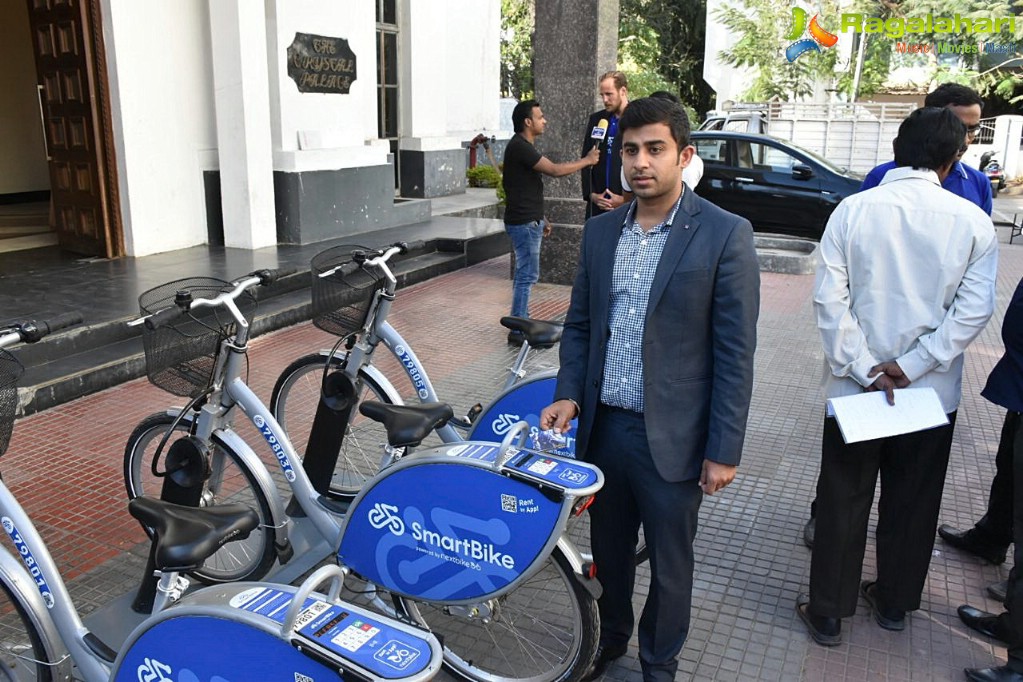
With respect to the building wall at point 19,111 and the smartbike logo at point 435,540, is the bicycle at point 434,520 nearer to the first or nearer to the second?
the smartbike logo at point 435,540

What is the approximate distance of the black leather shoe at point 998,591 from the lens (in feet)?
11.4

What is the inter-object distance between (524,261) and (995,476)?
397 cm

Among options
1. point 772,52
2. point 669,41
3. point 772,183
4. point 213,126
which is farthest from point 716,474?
point 669,41

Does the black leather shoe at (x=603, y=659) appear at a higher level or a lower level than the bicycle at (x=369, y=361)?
lower

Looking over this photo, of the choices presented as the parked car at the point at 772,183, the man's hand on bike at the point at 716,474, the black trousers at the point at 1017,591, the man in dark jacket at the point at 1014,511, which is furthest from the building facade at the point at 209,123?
the black trousers at the point at 1017,591

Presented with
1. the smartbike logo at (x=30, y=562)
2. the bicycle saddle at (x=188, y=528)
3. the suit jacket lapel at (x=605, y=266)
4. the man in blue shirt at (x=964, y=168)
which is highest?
the man in blue shirt at (x=964, y=168)

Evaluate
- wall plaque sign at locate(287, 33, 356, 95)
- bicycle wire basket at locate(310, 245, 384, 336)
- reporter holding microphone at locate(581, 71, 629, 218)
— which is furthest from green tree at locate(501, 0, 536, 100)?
bicycle wire basket at locate(310, 245, 384, 336)

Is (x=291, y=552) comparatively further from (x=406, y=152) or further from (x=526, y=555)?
(x=406, y=152)

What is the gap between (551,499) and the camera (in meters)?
2.48

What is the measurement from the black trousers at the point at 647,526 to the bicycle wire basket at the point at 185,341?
55.5 inches

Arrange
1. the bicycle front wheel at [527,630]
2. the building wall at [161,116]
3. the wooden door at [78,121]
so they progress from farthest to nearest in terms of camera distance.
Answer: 1. the building wall at [161,116]
2. the wooden door at [78,121]
3. the bicycle front wheel at [527,630]

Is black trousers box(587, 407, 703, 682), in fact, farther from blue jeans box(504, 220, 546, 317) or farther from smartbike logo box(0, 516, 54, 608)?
blue jeans box(504, 220, 546, 317)

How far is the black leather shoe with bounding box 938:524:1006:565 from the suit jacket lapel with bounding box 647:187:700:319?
2267 mm

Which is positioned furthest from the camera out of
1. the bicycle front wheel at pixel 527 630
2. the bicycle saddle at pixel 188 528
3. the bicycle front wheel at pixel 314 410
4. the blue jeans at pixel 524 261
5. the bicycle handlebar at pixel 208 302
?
the blue jeans at pixel 524 261
